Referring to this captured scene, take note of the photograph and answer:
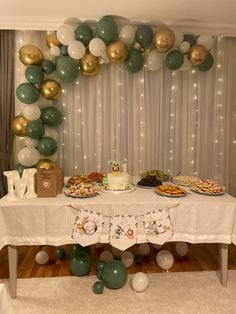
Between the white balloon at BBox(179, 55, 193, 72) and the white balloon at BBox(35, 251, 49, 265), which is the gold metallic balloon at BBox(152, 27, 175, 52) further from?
the white balloon at BBox(35, 251, 49, 265)

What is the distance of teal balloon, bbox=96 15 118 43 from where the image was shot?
3098mm

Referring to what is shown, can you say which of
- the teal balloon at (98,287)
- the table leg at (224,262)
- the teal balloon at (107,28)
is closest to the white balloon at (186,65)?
the teal balloon at (107,28)

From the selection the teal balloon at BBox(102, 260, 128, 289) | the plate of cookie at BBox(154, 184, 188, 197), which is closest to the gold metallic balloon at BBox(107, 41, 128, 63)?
the plate of cookie at BBox(154, 184, 188, 197)

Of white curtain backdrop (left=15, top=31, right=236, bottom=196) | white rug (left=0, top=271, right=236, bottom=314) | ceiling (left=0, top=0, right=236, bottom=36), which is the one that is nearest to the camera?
white rug (left=0, top=271, right=236, bottom=314)

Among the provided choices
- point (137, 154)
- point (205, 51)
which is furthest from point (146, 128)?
point (205, 51)

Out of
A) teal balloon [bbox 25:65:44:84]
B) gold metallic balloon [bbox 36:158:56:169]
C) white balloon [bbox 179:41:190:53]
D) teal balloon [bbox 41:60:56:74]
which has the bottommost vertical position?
gold metallic balloon [bbox 36:158:56:169]

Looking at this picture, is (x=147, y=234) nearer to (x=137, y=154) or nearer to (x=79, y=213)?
(x=79, y=213)

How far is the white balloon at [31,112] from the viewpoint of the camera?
3256 millimetres

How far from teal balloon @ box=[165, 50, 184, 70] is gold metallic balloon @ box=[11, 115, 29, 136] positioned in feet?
5.73

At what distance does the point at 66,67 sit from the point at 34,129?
0.75m

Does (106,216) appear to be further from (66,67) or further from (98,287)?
(66,67)

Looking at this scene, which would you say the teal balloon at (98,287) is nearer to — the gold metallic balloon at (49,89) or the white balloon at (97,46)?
the gold metallic balloon at (49,89)

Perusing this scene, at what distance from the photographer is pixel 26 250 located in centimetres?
308

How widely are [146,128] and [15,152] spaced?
170 cm
